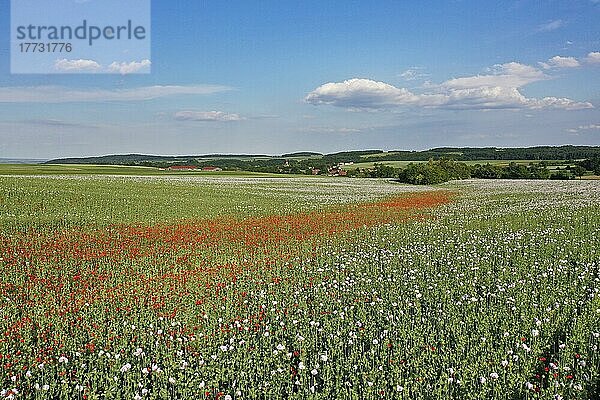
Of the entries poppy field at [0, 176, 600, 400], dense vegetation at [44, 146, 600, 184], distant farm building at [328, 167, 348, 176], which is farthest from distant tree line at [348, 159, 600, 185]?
poppy field at [0, 176, 600, 400]

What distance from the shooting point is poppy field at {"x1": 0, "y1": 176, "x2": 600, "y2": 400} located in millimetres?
6809

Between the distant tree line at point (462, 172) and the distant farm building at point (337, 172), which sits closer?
the distant tree line at point (462, 172)

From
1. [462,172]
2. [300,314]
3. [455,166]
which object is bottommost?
[300,314]

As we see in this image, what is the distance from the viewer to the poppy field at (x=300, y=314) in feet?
22.3

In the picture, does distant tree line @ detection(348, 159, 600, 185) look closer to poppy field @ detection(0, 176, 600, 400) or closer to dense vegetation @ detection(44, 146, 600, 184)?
dense vegetation @ detection(44, 146, 600, 184)

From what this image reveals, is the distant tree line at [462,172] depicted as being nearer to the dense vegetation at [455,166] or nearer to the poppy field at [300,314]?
the dense vegetation at [455,166]

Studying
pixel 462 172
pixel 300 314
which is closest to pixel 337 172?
pixel 462 172

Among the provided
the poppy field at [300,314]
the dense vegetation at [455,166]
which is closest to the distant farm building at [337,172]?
the dense vegetation at [455,166]

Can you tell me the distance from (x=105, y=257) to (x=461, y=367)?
1209 cm

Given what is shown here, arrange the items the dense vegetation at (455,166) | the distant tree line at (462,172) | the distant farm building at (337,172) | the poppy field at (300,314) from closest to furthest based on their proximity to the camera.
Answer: the poppy field at (300,314) < the distant tree line at (462,172) < the dense vegetation at (455,166) < the distant farm building at (337,172)

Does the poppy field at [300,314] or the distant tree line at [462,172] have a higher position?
the distant tree line at [462,172]

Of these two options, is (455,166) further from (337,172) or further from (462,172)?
(337,172)

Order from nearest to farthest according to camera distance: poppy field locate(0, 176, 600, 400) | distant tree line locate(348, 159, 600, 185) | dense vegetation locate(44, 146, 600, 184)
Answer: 1. poppy field locate(0, 176, 600, 400)
2. distant tree line locate(348, 159, 600, 185)
3. dense vegetation locate(44, 146, 600, 184)

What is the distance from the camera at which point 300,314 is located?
971 cm
